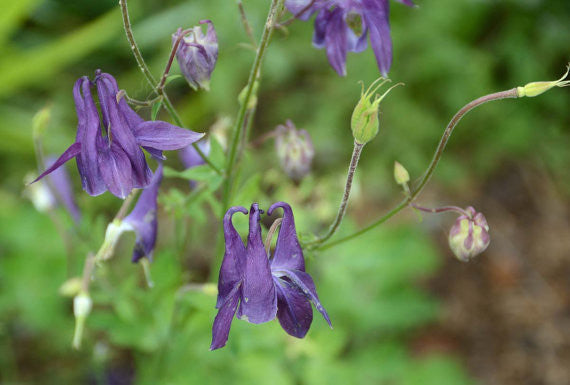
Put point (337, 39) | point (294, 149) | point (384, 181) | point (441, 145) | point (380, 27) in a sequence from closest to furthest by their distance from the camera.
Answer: point (441, 145), point (380, 27), point (337, 39), point (294, 149), point (384, 181)

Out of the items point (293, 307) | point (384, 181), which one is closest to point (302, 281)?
point (293, 307)

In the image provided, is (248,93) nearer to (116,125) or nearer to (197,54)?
(197,54)

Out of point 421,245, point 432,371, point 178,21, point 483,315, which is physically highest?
point 178,21

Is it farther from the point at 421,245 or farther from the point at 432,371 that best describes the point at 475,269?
the point at 432,371

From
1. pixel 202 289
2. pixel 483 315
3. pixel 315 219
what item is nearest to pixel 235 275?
pixel 202 289

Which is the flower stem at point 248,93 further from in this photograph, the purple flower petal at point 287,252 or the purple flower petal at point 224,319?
the purple flower petal at point 224,319

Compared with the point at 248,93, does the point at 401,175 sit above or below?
below

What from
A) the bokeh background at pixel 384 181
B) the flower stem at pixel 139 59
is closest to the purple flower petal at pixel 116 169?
the flower stem at pixel 139 59
